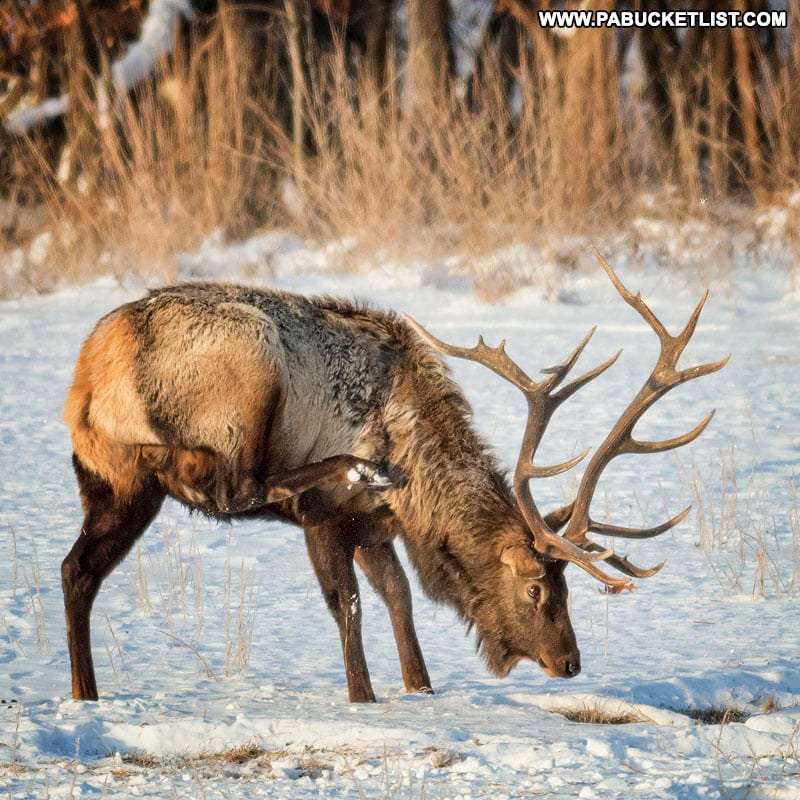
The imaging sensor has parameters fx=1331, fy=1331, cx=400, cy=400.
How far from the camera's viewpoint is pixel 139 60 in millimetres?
16844

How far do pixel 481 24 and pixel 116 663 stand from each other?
22.5 m

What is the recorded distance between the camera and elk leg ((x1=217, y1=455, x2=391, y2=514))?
209 inches

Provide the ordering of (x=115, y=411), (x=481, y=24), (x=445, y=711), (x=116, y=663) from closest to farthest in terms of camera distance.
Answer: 1. (x=445, y=711)
2. (x=115, y=411)
3. (x=116, y=663)
4. (x=481, y=24)

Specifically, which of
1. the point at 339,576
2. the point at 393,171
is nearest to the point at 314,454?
the point at 339,576

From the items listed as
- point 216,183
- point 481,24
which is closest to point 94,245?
point 216,183

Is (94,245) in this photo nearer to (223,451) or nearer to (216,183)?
(216,183)

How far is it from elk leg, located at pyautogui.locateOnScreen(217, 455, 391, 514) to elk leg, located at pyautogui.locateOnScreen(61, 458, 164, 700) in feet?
1.05

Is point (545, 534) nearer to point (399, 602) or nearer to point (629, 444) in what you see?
point (629, 444)

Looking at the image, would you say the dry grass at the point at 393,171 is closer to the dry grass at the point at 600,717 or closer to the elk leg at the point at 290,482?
the elk leg at the point at 290,482

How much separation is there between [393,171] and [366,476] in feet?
27.3

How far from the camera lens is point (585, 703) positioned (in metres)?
5.01

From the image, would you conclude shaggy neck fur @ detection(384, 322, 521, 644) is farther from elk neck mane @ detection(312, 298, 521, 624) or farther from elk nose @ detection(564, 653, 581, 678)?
elk nose @ detection(564, 653, 581, 678)

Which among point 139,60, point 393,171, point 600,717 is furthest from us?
point 139,60

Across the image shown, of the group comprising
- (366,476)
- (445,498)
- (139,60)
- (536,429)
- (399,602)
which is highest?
(139,60)
